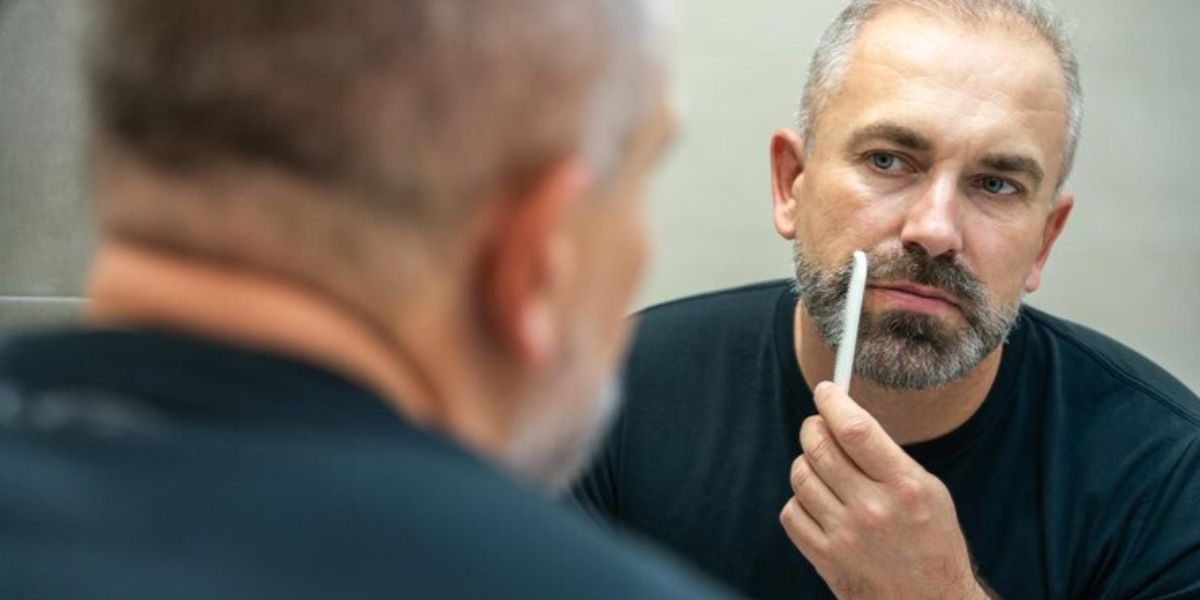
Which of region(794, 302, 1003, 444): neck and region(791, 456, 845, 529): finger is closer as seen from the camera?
region(791, 456, 845, 529): finger

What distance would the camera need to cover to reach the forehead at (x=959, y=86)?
123cm

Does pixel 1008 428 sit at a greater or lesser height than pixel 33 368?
lesser

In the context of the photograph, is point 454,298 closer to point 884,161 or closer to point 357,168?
point 357,168

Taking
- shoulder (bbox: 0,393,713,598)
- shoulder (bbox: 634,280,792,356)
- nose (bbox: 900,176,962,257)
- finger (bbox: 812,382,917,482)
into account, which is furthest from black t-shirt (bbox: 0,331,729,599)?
shoulder (bbox: 634,280,792,356)

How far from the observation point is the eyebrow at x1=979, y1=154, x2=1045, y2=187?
123 centimetres

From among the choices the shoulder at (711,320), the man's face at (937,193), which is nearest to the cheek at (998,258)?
the man's face at (937,193)

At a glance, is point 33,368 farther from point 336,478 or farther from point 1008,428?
point 1008,428

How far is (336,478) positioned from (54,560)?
0.07 m

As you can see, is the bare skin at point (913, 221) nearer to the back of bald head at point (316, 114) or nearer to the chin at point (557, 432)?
the chin at point (557, 432)

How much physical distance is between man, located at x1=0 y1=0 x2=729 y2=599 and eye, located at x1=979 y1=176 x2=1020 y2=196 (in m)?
0.81

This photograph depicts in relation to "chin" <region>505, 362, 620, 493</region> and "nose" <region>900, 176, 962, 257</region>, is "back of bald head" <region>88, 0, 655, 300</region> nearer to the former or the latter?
"chin" <region>505, 362, 620, 493</region>

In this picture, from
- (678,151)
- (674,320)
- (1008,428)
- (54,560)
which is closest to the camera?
(54,560)

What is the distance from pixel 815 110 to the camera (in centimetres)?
133

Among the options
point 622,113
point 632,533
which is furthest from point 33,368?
point 632,533
